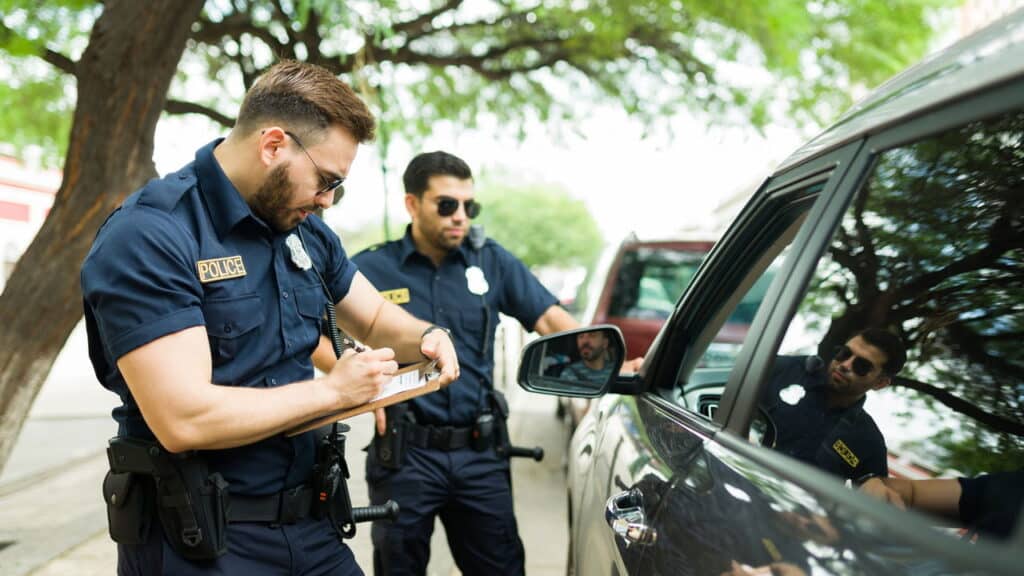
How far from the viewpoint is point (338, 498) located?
7.50ft

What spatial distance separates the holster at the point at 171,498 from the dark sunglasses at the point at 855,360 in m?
1.27

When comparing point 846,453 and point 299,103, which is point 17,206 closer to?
point 299,103

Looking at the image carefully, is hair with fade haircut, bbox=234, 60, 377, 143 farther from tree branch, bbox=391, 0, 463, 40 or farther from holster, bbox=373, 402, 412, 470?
tree branch, bbox=391, 0, 463, 40

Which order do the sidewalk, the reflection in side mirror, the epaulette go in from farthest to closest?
the sidewalk
the reflection in side mirror
the epaulette

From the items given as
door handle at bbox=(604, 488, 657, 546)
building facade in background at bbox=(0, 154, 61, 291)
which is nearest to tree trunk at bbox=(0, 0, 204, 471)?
door handle at bbox=(604, 488, 657, 546)

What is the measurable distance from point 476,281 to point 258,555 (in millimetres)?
1728

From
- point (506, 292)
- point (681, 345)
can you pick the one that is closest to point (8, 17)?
point (506, 292)

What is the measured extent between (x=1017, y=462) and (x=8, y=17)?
717 centimetres

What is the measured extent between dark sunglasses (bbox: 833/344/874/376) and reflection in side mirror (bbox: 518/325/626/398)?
31.9 inches

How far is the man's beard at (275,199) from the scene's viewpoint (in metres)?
2.08

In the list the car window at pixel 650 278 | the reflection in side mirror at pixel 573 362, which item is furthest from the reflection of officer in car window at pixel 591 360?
the car window at pixel 650 278

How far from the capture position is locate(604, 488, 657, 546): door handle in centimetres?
161

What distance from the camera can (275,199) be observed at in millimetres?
2088

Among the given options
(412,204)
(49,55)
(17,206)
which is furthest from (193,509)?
(17,206)
